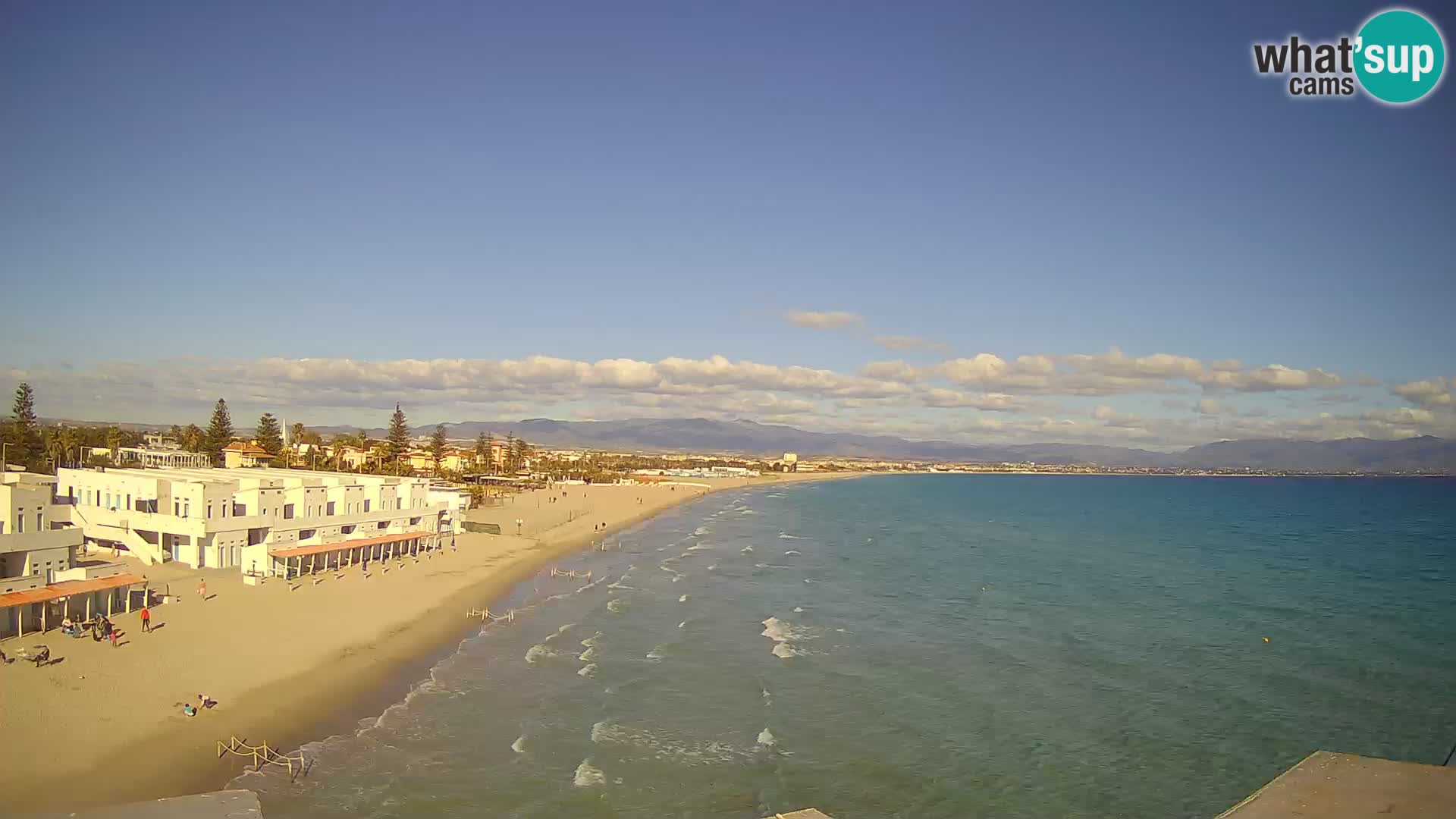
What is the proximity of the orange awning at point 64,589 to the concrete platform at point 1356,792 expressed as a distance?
96.8 ft

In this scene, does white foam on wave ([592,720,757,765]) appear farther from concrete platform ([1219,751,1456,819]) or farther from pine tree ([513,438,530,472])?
pine tree ([513,438,530,472])

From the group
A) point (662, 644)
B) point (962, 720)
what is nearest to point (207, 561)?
point (662, 644)

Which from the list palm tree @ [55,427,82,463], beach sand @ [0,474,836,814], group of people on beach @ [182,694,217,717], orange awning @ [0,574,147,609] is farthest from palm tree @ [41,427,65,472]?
group of people on beach @ [182,694,217,717]

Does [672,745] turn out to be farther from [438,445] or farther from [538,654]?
[438,445]

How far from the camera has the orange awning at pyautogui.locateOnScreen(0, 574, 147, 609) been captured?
23906 millimetres

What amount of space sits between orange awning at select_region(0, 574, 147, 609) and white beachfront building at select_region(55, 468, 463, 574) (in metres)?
8.16

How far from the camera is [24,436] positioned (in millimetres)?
65312

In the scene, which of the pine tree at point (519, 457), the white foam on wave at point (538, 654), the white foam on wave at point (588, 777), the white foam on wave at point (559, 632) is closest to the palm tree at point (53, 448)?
the white foam on wave at point (559, 632)

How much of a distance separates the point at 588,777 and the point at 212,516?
2625cm

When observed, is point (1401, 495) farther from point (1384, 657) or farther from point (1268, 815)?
point (1268, 815)

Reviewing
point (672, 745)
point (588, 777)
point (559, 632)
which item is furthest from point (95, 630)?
point (672, 745)

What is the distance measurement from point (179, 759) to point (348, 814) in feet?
15.3

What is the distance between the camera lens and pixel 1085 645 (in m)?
32.7

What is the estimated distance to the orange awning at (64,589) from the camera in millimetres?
23906
